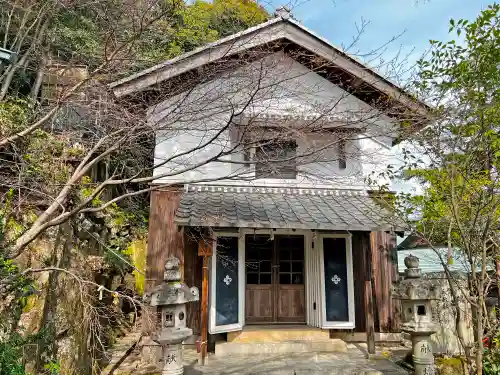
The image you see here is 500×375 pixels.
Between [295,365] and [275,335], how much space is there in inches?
48.0

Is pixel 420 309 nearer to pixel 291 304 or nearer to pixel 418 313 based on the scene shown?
pixel 418 313

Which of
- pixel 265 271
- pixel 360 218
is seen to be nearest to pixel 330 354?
pixel 265 271

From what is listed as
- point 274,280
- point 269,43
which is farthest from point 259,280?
point 269,43

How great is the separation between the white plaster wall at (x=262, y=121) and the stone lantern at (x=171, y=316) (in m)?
1.81

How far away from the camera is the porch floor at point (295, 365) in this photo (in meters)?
6.42

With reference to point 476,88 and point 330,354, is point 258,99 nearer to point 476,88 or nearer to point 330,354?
point 476,88

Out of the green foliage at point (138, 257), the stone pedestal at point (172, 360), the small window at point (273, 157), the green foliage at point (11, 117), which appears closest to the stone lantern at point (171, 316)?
the stone pedestal at point (172, 360)

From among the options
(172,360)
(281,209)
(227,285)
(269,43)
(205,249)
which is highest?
(269,43)

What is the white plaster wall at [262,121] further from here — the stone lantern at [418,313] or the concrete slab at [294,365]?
the concrete slab at [294,365]

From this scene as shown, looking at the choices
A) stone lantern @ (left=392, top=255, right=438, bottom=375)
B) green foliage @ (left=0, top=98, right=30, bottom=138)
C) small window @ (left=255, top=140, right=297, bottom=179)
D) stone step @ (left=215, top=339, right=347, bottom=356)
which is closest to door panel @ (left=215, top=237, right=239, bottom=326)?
stone step @ (left=215, top=339, right=347, bottom=356)

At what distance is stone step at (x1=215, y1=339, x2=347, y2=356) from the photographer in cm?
761

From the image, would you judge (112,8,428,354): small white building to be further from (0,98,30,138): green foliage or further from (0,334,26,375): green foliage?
(0,334,26,375): green foliage

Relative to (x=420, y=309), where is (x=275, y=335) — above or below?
below

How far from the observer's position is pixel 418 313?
6.59 metres
